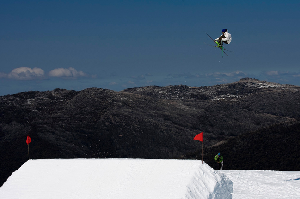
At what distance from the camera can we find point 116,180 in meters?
18.4

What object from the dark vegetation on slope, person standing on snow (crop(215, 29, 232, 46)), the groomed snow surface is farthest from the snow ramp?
the dark vegetation on slope

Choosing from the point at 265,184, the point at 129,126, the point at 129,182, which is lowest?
the point at 265,184

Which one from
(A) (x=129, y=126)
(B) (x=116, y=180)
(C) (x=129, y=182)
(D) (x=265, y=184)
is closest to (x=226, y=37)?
(D) (x=265, y=184)

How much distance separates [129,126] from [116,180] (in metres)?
34.8

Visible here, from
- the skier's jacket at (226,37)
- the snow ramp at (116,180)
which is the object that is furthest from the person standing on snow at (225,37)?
the snow ramp at (116,180)

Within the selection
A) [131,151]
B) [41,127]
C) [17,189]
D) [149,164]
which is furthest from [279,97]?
[17,189]

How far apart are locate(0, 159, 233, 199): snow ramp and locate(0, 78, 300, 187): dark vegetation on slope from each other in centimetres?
1333

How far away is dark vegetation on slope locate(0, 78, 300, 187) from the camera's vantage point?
129 feet

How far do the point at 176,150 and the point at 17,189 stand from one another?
29410 mm

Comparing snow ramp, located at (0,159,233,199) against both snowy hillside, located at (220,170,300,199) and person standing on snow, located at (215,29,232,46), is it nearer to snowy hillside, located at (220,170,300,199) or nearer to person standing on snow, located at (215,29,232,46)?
snowy hillside, located at (220,170,300,199)

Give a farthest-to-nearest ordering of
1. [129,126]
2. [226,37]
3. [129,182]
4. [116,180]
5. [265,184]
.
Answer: [129,126] < [265,184] < [226,37] < [116,180] < [129,182]

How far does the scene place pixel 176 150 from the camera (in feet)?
148

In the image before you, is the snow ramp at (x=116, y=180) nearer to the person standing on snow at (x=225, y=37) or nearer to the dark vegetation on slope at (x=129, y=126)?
the person standing on snow at (x=225, y=37)

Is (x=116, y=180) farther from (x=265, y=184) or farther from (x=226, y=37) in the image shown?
(x=226, y=37)
